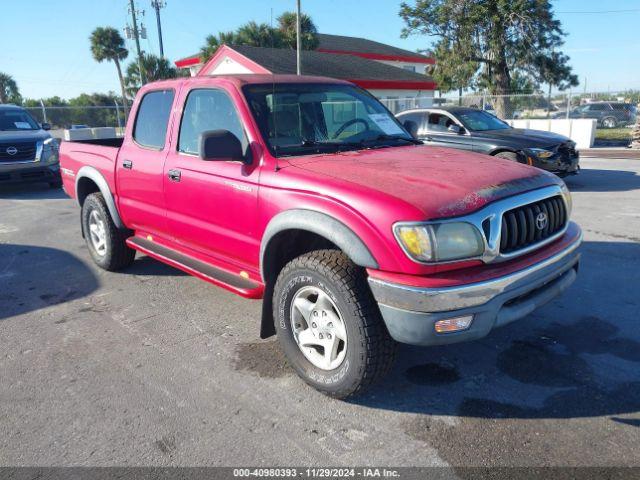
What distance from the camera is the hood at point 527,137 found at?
30.5ft

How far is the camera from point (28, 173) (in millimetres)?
11086

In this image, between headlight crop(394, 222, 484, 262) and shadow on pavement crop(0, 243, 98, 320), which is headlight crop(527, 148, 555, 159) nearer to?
headlight crop(394, 222, 484, 262)

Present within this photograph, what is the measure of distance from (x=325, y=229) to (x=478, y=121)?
27.9 ft

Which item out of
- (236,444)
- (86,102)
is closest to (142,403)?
(236,444)

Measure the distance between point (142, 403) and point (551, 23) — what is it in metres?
28.4

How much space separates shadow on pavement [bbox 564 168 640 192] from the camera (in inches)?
384

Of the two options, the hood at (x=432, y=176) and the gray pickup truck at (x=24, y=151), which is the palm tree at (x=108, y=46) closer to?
the gray pickup truck at (x=24, y=151)

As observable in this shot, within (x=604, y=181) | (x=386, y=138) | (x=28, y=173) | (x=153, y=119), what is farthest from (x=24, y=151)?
(x=604, y=181)

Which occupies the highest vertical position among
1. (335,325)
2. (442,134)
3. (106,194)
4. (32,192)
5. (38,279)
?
(442,134)

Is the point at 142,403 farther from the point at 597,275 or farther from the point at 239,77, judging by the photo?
the point at 597,275

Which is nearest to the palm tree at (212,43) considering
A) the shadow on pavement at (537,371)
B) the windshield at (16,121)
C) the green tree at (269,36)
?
the green tree at (269,36)

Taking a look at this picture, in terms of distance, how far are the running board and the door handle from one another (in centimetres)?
65

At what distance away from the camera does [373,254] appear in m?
2.72

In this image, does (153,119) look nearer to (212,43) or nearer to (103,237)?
(103,237)
